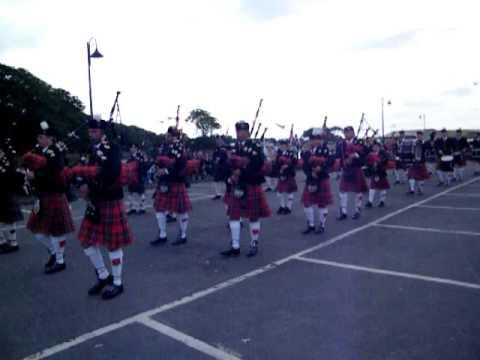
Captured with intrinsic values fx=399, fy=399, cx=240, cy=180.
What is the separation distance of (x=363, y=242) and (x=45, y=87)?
23.3 metres

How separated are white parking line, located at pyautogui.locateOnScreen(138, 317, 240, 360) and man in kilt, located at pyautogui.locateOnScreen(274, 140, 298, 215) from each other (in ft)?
22.2

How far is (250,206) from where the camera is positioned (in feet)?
20.7

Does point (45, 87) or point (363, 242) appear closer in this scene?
point (363, 242)

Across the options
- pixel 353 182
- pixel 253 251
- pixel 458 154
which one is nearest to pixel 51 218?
pixel 253 251

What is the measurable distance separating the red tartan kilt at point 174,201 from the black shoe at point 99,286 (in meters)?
2.28

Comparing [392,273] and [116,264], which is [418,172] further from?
[116,264]

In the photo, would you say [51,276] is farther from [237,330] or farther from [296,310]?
[296,310]

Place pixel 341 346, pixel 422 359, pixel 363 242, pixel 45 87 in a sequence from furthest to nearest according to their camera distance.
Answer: pixel 45 87, pixel 363 242, pixel 341 346, pixel 422 359

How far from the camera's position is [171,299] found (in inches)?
177

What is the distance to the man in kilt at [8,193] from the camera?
20.9 feet

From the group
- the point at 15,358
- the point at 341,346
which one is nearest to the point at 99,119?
the point at 15,358

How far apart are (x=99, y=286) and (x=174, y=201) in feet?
8.34

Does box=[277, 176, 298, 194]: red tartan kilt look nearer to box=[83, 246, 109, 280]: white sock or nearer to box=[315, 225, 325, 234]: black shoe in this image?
box=[315, 225, 325, 234]: black shoe

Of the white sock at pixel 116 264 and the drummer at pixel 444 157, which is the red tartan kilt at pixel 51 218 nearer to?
the white sock at pixel 116 264
